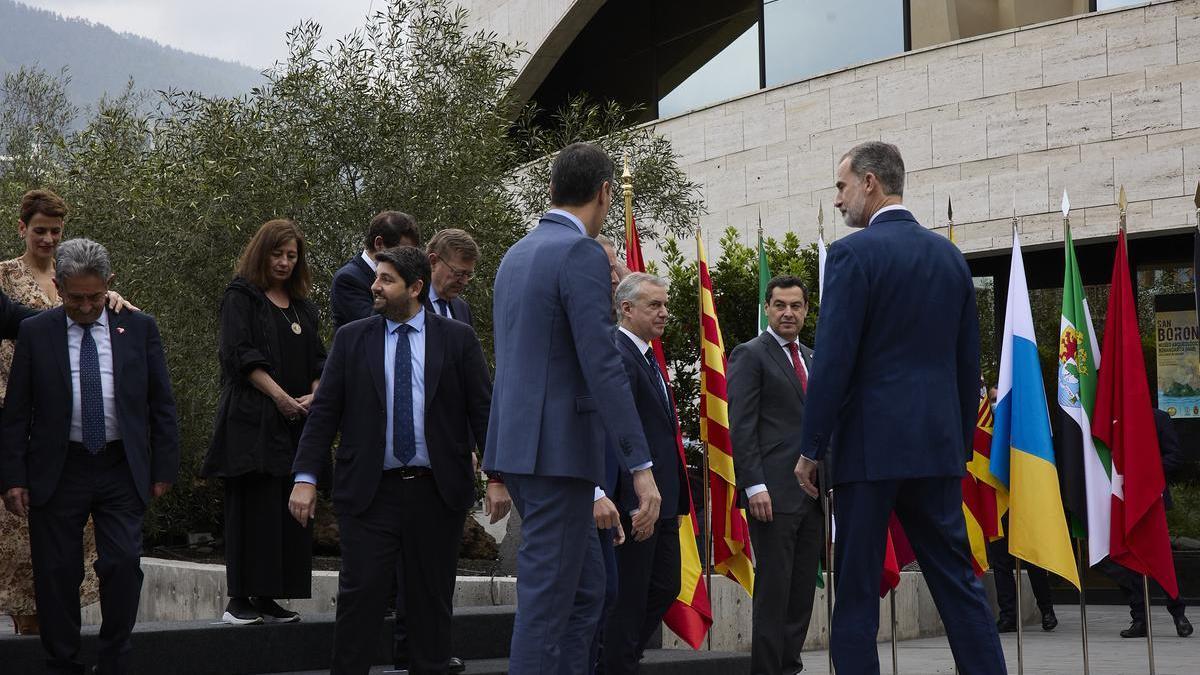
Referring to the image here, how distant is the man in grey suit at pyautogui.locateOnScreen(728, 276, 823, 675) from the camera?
7.75 meters

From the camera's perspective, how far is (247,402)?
7.25 m

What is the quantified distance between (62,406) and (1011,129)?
40.8ft

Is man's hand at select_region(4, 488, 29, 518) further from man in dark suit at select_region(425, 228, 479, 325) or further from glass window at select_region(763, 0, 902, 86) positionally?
glass window at select_region(763, 0, 902, 86)

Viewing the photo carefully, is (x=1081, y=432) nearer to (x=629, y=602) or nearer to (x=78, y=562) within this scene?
(x=629, y=602)

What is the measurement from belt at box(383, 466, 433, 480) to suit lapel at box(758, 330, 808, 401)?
2.47 m

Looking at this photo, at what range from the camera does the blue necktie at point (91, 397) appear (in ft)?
21.2

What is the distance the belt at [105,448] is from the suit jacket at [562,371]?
7.14 ft

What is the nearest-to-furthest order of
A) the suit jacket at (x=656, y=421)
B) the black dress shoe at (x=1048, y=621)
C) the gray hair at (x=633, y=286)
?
the suit jacket at (x=656, y=421)
the gray hair at (x=633, y=286)
the black dress shoe at (x=1048, y=621)

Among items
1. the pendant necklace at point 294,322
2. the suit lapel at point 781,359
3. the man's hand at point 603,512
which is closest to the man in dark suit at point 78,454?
the pendant necklace at point 294,322

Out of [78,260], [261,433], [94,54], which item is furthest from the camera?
[94,54]

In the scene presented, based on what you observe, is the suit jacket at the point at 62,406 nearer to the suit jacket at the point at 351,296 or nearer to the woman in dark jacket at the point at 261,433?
the woman in dark jacket at the point at 261,433

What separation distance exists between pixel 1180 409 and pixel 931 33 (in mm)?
5389

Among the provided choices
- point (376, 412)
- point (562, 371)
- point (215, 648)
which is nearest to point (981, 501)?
point (376, 412)

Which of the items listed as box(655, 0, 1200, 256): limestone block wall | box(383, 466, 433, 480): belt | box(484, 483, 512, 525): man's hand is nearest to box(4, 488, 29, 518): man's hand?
box(383, 466, 433, 480): belt
